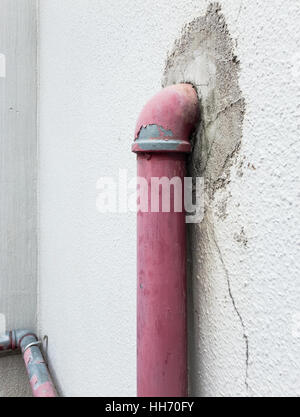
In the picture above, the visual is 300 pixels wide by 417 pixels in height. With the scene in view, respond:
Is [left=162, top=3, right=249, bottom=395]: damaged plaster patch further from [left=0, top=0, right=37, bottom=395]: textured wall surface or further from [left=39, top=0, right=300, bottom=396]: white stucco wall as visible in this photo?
[left=0, top=0, right=37, bottom=395]: textured wall surface

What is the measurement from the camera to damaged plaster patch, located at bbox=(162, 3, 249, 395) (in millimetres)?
464

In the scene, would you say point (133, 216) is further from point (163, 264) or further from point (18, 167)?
point (18, 167)

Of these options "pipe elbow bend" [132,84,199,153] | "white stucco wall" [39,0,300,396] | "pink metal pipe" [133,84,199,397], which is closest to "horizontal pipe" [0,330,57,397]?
"white stucco wall" [39,0,300,396]

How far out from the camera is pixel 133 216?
72 centimetres

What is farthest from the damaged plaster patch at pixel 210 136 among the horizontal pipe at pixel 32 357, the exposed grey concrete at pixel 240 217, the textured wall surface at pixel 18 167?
the textured wall surface at pixel 18 167

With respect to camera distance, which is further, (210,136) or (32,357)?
(32,357)

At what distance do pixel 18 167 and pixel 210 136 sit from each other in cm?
131

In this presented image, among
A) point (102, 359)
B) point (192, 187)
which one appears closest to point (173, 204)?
point (192, 187)

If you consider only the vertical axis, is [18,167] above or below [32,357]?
above

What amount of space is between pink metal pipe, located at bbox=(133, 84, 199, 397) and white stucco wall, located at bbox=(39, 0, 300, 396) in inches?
1.8

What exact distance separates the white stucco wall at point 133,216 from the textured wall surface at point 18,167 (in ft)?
0.29

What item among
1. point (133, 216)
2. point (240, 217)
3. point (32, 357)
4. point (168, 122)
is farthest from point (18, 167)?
point (240, 217)

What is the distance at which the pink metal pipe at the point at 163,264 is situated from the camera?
0.50 metres
